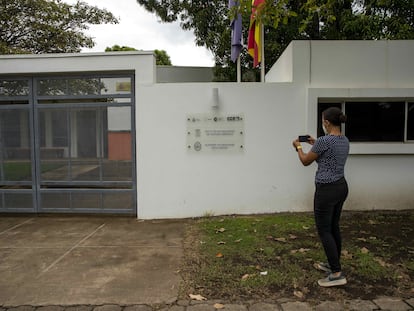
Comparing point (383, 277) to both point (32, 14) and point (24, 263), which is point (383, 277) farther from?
point (32, 14)

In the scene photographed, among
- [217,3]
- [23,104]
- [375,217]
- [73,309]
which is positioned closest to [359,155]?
[375,217]

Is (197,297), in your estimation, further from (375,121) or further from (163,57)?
(163,57)

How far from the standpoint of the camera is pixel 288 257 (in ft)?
14.3

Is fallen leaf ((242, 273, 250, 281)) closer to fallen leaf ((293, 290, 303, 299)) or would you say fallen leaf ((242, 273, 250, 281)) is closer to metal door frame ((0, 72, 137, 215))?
fallen leaf ((293, 290, 303, 299))

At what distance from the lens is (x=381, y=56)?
20.8 ft

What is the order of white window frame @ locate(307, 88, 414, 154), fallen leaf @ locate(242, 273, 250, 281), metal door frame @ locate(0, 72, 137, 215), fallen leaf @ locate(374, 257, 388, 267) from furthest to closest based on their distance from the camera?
metal door frame @ locate(0, 72, 137, 215) → white window frame @ locate(307, 88, 414, 154) → fallen leaf @ locate(374, 257, 388, 267) → fallen leaf @ locate(242, 273, 250, 281)

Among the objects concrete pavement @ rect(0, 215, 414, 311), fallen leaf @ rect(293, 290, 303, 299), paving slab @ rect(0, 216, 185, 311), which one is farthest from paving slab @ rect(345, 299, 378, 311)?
paving slab @ rect(0, 216, 185, 311)

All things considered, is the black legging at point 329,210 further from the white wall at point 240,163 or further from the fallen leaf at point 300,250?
the white wall at point 240,163

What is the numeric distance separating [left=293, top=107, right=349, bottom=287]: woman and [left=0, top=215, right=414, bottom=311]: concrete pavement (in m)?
0.42

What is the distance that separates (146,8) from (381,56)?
948 cm

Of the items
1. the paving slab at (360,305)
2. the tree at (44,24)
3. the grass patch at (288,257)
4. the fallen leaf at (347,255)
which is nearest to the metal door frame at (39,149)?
the grass patch at (288,257)

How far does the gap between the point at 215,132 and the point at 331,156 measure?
3.04m

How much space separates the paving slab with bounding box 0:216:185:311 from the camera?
3531 mm

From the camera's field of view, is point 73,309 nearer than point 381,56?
Yes
